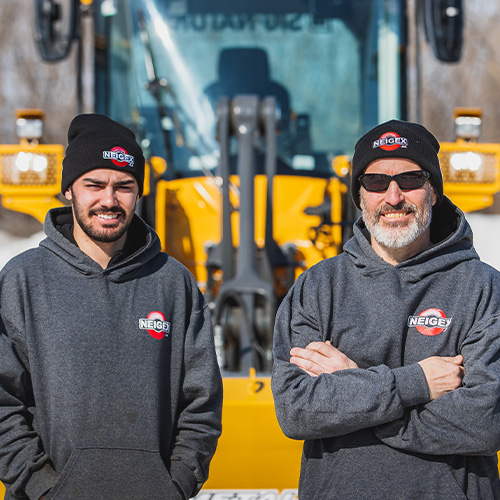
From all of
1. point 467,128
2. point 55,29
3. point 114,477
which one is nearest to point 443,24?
point 467,128

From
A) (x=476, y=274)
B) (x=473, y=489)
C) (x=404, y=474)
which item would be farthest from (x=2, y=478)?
(x=476, y=274)

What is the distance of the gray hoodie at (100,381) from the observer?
2.08m

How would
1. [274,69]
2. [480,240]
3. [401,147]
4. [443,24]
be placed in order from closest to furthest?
[401,147], [443,24], [274,69], [480,240]

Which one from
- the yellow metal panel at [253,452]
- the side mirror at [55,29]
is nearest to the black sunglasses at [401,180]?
the yellow metal panel at [253,452]

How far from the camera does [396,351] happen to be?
206 cm

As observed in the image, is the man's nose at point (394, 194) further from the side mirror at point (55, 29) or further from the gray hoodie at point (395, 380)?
the side mirror at point (55, 29)

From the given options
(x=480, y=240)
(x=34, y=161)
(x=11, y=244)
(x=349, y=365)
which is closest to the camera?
(x=349, y=365)

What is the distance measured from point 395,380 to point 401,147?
0.56m

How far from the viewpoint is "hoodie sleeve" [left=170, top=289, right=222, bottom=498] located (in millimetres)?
2145

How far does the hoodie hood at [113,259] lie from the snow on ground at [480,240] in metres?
12.4

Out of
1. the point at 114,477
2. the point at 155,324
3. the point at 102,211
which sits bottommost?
the point at 114,477

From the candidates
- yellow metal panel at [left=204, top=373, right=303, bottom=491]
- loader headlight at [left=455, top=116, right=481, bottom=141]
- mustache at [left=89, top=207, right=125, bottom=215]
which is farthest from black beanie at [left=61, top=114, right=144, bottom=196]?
loader headlight at [left=455, top=116, right=481, bottom=141]

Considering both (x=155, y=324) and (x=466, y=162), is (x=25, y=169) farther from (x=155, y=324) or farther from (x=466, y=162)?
(x=155, y=324)

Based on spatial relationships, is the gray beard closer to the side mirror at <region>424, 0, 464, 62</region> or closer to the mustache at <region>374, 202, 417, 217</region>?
the mustache at <region>374, 202, 417, 217</region>
